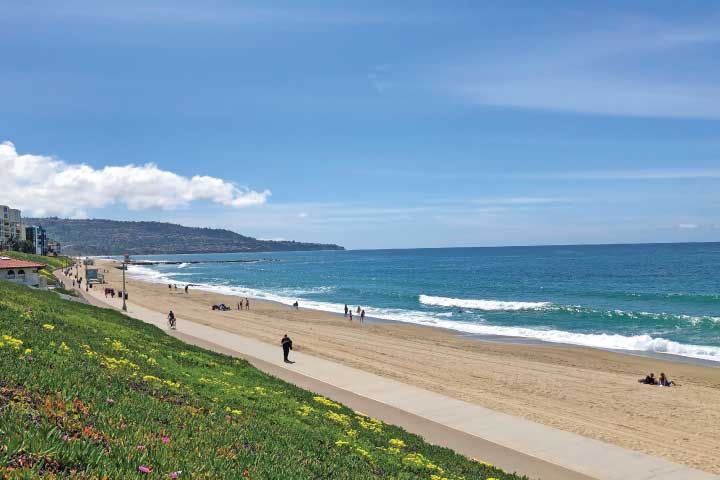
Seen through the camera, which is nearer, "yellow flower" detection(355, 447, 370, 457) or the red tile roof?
"yellow flower" detection(355, 447, 370, 457)

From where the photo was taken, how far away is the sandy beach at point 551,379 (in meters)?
Answer: 16.5

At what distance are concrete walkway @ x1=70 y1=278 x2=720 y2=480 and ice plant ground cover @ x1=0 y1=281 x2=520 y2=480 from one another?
2548 mm

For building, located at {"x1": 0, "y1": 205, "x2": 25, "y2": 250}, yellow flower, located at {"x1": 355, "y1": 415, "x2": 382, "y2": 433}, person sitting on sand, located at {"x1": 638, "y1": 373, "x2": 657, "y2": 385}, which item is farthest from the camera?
building, located at {"x1": 0, "y1": 205, "x2": 25, "y2": 250}

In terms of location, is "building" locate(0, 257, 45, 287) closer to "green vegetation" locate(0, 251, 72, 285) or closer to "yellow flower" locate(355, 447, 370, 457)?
"green vegetation" locate(0, 251, 72, 285)

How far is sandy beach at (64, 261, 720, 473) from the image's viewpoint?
1655 cm

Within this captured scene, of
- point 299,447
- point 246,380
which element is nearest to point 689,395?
point 246,380

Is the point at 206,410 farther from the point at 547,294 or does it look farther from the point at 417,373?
the point at 547,294

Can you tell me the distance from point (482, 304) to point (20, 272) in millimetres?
41555

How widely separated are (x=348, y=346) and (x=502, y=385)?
11.5m

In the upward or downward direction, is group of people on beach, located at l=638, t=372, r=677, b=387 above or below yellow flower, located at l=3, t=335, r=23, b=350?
below

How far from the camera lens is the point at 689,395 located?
21359 millimetres

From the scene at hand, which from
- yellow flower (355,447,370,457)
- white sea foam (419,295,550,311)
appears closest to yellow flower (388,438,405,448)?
yellow flower (355,447,370,457)

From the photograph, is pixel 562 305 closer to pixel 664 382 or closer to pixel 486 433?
pixel 664 382

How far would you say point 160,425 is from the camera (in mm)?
7141
